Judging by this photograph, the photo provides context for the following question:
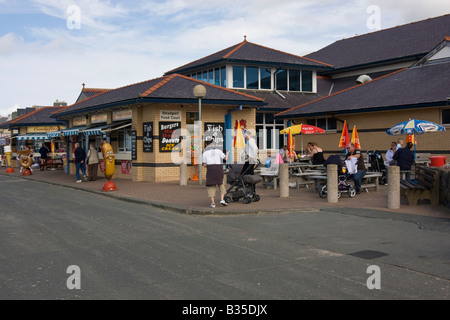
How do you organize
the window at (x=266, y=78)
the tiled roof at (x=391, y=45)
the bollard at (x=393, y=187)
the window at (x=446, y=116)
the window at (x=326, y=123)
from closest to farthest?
the bollard at (x=393, y=187) < the window at (x=446, y=116) < the window at (x=326, y=123) < the tiled roof at (x=391, y=45) < the window at (x=266, y=78)

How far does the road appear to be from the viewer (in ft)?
18.2

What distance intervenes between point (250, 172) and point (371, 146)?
11.3 meters

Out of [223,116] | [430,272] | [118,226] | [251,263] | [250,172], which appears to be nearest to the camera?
[430,272]

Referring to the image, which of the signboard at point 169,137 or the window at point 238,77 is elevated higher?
the window at point 238,77

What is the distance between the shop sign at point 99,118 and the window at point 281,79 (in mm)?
12366

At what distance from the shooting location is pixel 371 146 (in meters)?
22.5

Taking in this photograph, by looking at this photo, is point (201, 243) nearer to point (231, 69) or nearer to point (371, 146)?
point (371, 146)

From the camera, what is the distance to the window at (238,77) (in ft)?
98.7

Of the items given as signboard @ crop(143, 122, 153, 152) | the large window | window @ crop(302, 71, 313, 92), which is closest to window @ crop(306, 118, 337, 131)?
the large window

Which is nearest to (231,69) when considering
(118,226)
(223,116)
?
(223,116)

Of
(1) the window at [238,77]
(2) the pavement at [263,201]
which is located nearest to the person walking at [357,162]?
(2) the pavement at [263,201]

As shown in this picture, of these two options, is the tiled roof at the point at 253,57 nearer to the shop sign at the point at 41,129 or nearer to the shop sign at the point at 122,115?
the shop sign at the point at 122,115

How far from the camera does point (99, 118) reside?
2534 cm

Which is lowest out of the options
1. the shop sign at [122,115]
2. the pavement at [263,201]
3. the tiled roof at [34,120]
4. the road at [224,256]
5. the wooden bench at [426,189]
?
the road at [224,256]
